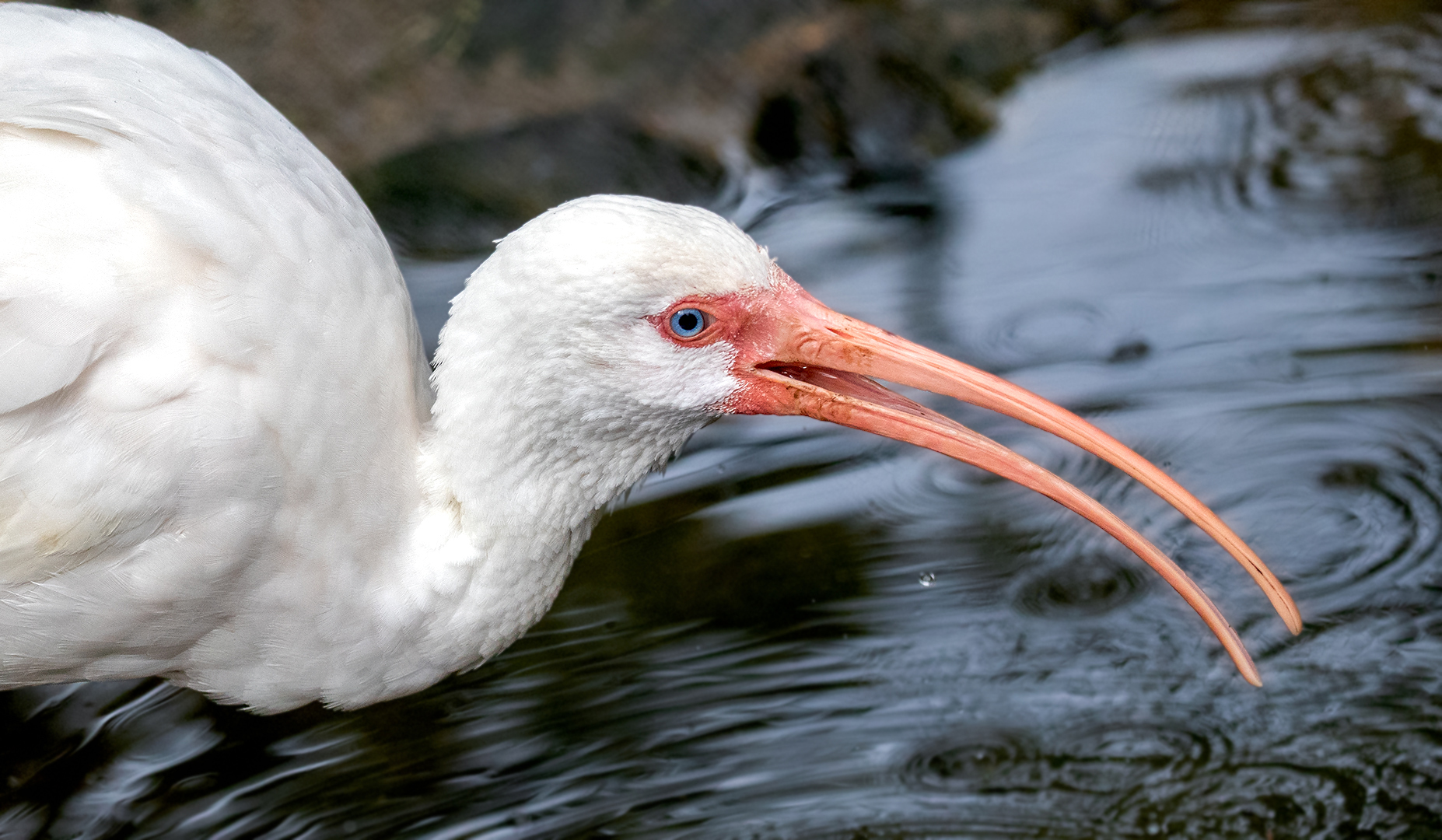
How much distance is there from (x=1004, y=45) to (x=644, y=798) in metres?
3.97

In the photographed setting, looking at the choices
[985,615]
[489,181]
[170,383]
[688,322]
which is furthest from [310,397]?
[489,181]

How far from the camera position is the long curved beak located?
8.64 ft

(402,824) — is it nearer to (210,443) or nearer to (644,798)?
(644,798)

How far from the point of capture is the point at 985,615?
418 cm

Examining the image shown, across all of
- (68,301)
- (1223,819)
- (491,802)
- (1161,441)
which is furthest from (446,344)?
(1161,441)

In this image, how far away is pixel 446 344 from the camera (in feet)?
8.90

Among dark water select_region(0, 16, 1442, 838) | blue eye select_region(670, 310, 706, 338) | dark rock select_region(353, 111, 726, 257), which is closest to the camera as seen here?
blue eye select_region(670, 310, 706, 338)

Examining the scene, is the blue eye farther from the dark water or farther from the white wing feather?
the dark water

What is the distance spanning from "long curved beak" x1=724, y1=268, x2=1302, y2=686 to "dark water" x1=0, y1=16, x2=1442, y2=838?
107cm

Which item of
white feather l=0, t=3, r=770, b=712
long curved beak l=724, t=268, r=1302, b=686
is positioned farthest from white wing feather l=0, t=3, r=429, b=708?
long curved beak l=724, t=268, r=1302, b=686

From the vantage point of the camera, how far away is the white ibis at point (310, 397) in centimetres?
257

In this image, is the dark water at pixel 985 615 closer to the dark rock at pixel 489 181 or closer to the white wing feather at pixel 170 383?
the dark rock at pixel 489 181

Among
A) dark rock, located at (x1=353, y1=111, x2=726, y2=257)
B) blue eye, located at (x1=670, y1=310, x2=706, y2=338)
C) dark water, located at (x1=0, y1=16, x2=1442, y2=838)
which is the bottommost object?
dark water, located at (x1=0, y1=16, x2=1442, y2=838)

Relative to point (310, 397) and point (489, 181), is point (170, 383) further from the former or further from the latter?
point (489, 181)
